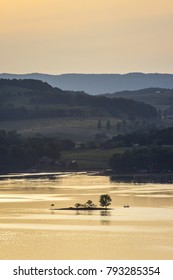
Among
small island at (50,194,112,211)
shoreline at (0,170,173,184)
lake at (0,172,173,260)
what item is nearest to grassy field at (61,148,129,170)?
shoreline at (0,170,173,184)

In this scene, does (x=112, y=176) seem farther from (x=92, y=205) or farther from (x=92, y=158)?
(x=92, y=205)

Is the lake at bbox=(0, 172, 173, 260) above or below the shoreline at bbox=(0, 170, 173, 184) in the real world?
below

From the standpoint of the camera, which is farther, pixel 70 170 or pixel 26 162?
pixel 26 162

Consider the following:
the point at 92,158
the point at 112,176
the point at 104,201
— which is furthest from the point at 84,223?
the point at 92,158

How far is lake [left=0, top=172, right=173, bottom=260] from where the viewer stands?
75125 mm

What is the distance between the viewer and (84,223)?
93.8 metres

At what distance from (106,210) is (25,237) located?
24025 mm

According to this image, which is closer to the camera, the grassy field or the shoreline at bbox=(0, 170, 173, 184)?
the shoreline at bbox=(0, 170, 173, 184)

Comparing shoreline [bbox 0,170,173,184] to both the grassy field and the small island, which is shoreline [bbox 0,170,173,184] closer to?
the grassy field

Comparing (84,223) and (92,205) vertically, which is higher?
(92,205)

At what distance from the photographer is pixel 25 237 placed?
84.2 m

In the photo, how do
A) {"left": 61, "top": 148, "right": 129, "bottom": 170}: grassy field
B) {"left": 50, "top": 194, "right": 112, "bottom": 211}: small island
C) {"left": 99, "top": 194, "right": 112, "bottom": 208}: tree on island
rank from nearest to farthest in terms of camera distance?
{"left": 50, "top": 194, "right": 112, "bottom": 211}: small island < {"left": 99, "top": 194, "right": 112, "bottom": 208}: tree on island < {"left": 61, "top": 148, "right": 129, "bottom": 170}: grassy field
